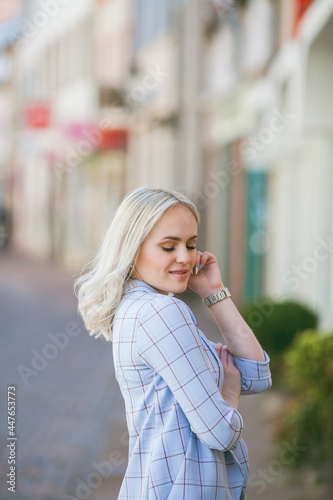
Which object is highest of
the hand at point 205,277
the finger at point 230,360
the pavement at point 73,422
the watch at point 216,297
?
the hand at point 205,277

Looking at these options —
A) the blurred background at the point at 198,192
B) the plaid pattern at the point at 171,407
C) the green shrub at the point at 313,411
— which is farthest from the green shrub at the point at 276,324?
the plaid pattern at the point at 171,407

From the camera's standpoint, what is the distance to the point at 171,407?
87.0 inches

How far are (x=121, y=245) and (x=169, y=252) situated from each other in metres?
0.14

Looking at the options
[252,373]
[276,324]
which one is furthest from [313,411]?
[252,373]

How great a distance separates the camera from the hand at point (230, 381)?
2318 millimetres

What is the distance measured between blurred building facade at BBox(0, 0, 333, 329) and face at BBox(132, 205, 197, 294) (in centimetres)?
45

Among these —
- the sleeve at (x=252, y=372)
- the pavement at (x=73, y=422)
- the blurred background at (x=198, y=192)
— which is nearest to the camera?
the sleeve at (x=252, y=372)

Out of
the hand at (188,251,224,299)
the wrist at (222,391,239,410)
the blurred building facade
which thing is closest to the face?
the hand at (188,251,224,299)

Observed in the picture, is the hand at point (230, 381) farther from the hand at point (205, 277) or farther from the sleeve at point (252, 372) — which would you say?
the hand at point (205, 277)

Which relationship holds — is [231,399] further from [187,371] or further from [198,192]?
[198,192]

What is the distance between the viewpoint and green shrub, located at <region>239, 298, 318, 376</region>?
24.9ft

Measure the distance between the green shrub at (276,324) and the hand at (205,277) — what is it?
16.5 feet

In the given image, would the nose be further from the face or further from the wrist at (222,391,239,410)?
the wrist at (222,391,239,410)

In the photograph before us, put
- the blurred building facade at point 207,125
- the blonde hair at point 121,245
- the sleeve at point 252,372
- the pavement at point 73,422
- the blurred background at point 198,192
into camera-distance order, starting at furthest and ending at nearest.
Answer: the blurred building facade at point 207,125
the blurred background at point 198,192
the pavement at point 73,422
the sleeve at point 252,372
the blonde hair at point 121,245
